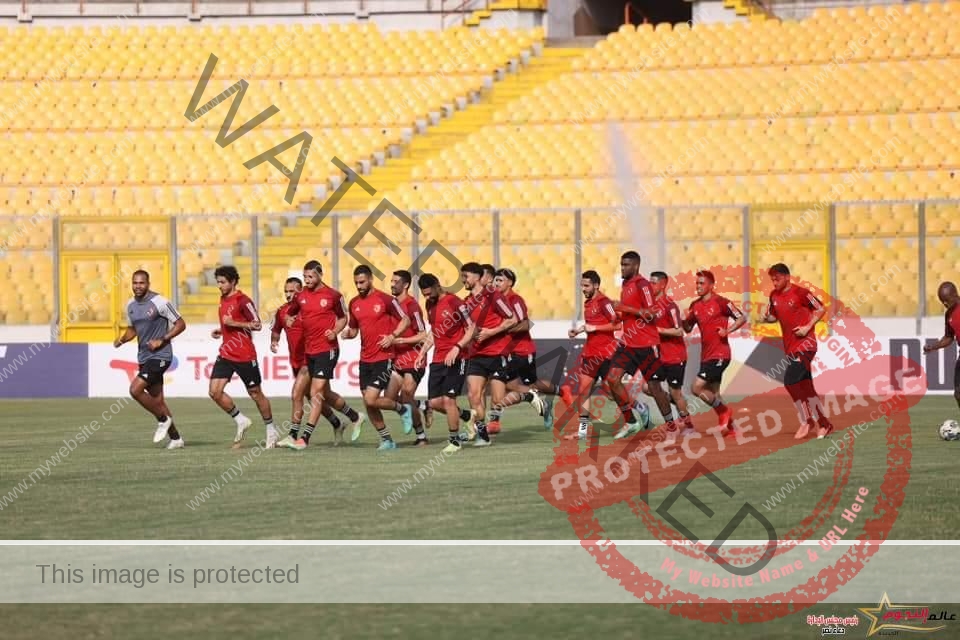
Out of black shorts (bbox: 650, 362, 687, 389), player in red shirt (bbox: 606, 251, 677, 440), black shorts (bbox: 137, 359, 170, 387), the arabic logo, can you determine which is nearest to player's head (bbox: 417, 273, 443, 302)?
player in red shirt (bbox: 606, 251, 677, 440)

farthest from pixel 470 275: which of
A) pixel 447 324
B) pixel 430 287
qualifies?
pixel 447 324

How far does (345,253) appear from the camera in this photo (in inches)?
1091

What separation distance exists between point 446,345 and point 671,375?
9.47 feet

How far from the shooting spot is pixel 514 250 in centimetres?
2705

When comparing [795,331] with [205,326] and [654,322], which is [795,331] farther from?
[205,326]

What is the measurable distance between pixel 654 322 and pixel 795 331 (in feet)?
5.43

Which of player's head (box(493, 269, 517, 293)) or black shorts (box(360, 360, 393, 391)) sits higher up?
player's head (box(493, 269, 517, 293))

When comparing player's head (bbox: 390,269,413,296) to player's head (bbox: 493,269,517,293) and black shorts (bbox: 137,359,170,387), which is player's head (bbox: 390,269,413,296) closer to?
player's head (bbox: 493,269,517,293)

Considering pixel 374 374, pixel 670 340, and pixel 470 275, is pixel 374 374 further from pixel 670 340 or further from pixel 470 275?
pixel 670 340

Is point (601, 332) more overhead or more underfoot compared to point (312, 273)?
more underfoot

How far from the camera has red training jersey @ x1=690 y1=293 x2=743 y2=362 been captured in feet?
58.6

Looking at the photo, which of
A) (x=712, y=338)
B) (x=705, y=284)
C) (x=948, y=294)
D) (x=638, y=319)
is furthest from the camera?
(x=705, y=284)

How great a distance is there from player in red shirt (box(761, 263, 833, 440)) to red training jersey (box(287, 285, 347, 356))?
16.8ft

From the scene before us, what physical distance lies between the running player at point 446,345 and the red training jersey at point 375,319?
1.37 ft
